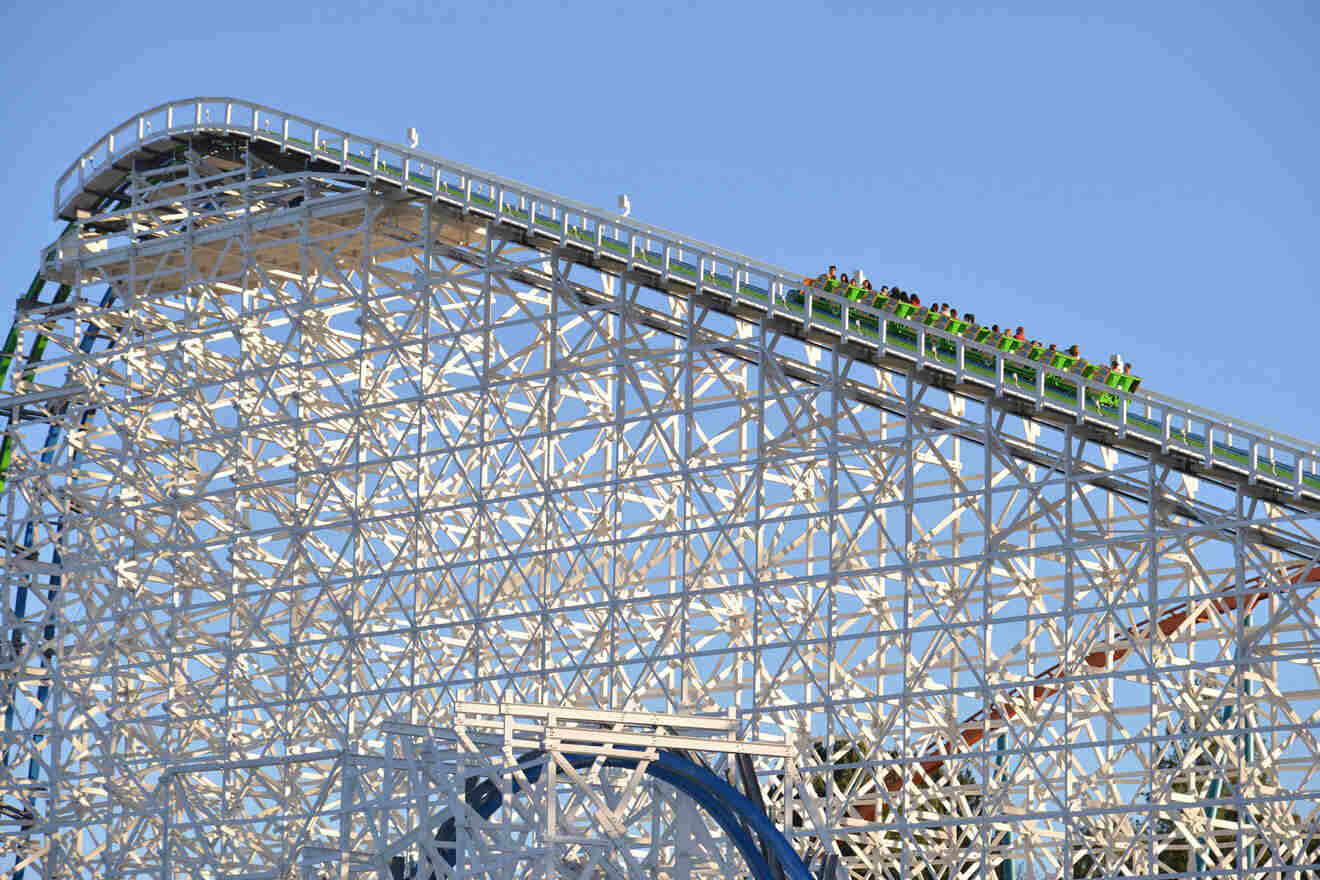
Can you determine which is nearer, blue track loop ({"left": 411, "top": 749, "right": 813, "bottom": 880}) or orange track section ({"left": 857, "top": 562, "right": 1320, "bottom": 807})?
blue track loop ({"left": 411, "top": 749, "right": 813, "bottom": 880})

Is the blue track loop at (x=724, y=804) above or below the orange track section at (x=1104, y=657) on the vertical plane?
below

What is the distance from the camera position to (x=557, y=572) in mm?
37844

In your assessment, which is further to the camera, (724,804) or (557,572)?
(557,572)

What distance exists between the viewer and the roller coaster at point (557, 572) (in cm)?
2948

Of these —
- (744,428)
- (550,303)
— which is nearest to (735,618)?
(744,428)

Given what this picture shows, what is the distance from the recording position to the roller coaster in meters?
29.5

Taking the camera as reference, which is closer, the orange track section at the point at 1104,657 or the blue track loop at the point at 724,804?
the blue track loop at the point at 724,804

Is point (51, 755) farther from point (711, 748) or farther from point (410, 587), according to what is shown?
point (711, 748)

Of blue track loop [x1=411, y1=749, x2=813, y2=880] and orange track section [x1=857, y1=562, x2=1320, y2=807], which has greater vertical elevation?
orange track section [x1=857, y1=562, x2=1320, y2=807]

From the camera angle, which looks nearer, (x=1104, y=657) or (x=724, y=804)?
(x=724, y=804)

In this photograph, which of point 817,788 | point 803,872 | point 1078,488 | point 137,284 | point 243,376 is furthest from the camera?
point 817,788

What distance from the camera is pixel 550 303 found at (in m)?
37.2

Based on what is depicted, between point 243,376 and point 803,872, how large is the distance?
15.9 metres

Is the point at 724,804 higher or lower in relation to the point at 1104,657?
lower
